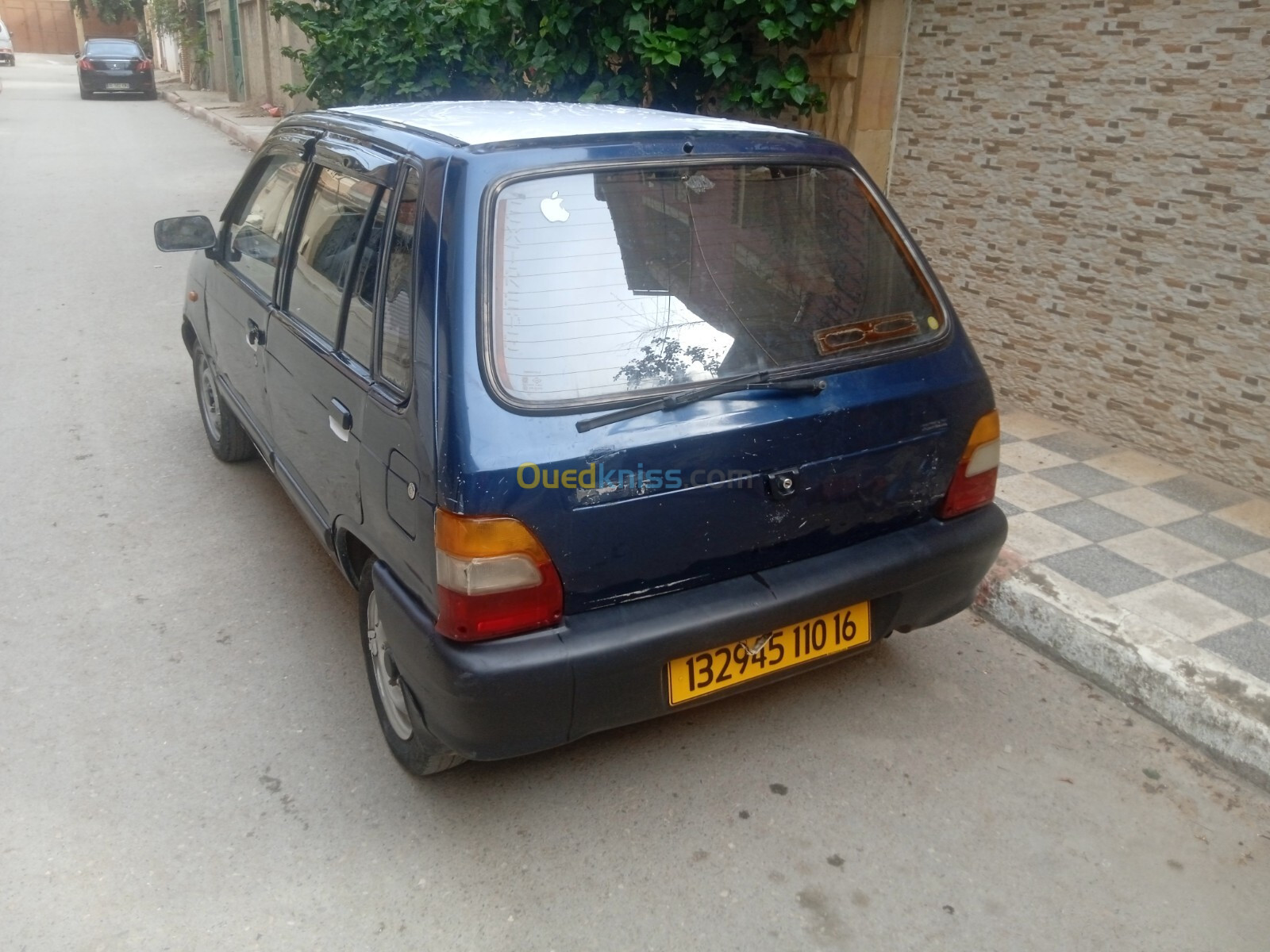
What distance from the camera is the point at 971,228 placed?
550cm

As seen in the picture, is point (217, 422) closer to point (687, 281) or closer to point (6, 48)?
point (687, 281)

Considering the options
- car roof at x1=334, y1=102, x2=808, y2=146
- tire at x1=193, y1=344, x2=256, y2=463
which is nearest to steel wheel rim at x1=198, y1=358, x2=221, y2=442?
tire at x1=193, y1=344, x2=256, y2=463

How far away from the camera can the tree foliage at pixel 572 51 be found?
237 inches

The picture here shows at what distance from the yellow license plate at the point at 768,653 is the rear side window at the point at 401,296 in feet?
Result: 3.18

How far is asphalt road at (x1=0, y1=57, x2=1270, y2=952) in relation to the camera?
2434 mm

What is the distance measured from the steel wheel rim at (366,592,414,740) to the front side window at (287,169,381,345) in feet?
2.65

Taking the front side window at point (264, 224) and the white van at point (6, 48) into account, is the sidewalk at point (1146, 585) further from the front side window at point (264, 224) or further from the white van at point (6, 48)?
the white van at point (6, 48)

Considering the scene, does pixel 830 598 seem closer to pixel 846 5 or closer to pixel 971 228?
pixel 971 228

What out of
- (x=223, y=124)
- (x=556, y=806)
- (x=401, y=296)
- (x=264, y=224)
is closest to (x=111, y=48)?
(x=223, y=124)

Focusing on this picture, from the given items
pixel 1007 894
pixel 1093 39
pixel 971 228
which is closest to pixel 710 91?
pixel 971 228

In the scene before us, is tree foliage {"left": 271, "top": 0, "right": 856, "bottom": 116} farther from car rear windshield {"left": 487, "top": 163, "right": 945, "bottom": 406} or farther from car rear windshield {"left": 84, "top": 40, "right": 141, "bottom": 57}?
car rear windshield {"left": 84, "top": 40, "right": 141, "bottom": 57}

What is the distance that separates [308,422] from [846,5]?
385 cm

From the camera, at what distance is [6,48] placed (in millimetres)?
38812

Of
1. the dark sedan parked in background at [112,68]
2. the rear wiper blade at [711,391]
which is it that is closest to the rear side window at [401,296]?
the rear wiper blade at [711,391]
